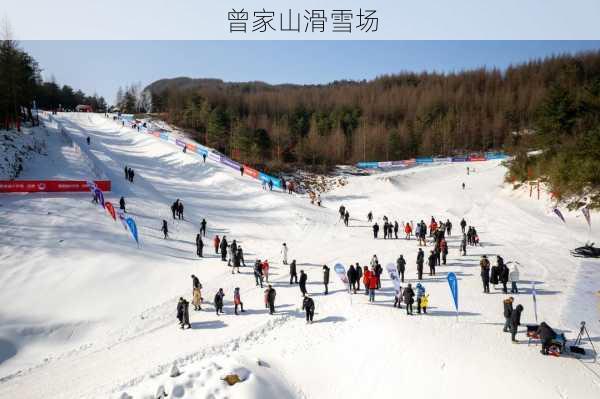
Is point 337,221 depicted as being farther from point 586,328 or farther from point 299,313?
point 586,328

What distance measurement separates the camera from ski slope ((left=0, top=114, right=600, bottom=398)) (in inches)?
367

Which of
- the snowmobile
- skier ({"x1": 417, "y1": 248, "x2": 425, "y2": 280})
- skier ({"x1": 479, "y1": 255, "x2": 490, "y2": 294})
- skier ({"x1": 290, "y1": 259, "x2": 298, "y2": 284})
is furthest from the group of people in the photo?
the snowmobile

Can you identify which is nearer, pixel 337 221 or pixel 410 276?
pixel 410 276

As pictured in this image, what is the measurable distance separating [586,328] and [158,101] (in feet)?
307

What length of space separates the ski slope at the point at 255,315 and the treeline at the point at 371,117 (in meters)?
31.4

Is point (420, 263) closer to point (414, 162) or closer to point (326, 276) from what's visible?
point (326, 276)

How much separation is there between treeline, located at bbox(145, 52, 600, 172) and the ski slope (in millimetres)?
31386

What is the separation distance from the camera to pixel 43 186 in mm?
23188

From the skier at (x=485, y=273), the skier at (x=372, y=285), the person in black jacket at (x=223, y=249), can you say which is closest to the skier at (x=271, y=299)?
the skier at (x=372, y=285)

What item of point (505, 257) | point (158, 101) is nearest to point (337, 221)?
point (505, 257)

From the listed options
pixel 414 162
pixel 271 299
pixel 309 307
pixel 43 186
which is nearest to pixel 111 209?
pixel 43 186

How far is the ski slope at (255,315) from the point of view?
9.32 metres

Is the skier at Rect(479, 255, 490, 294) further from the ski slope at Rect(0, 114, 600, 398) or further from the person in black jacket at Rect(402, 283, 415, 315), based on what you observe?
the person in black jacket at Rect(402, 283, 415, 315)

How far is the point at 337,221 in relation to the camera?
28312mm
